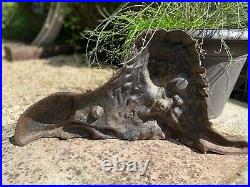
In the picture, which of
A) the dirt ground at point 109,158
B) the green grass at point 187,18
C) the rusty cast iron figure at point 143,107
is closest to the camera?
the dirt ground at point 109,158

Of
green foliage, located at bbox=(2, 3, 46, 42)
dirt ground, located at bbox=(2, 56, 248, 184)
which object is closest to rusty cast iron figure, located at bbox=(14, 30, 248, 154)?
dirt ground, located at bbox=(2, 56, 248, 184)

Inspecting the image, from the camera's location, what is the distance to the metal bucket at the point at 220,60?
5.84 ft

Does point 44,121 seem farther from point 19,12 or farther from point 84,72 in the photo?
point 19,12

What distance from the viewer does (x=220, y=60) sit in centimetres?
192

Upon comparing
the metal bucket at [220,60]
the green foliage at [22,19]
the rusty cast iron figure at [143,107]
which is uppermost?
the metal bucket at [220,60]

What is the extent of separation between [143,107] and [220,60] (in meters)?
0.52

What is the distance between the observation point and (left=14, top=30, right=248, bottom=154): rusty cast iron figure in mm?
1706

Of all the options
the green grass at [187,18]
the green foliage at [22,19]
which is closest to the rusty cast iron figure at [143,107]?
the green grass at [187,18]

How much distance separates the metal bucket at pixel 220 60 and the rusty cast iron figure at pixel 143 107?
8.5 inches

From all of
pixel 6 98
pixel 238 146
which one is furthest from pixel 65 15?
pixel 238 146

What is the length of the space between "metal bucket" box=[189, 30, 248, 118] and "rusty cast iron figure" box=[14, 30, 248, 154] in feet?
0.71

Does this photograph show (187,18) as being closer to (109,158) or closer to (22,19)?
(109,158)

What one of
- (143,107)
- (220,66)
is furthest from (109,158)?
(220,66)

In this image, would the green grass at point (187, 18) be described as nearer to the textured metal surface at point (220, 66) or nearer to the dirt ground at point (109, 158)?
the textured metal surface at point (220, 66)
